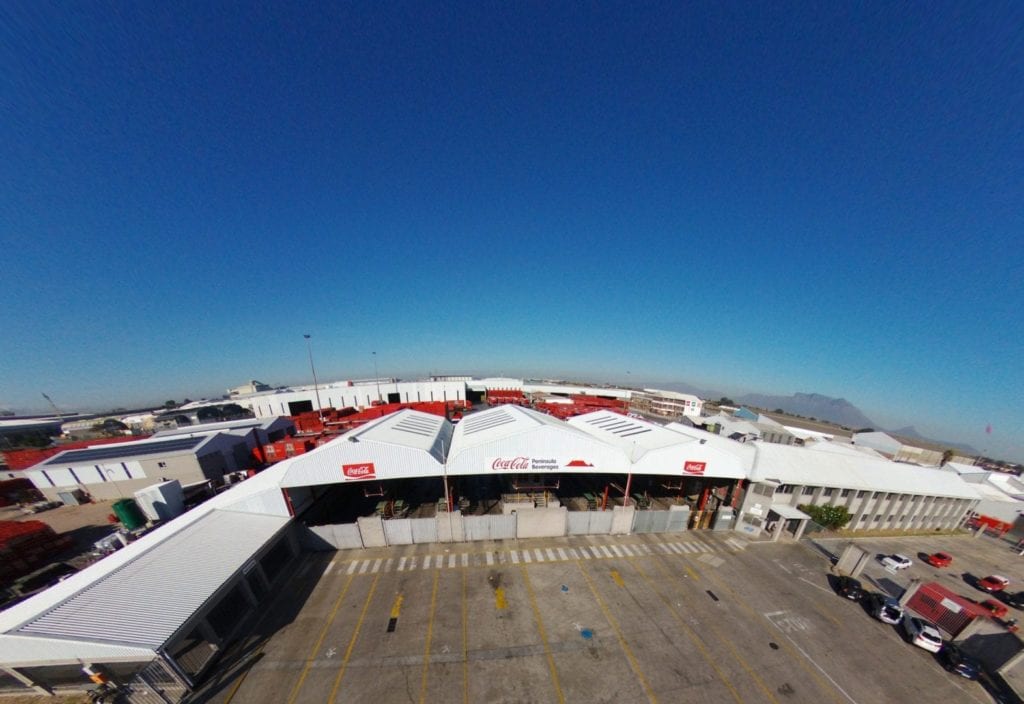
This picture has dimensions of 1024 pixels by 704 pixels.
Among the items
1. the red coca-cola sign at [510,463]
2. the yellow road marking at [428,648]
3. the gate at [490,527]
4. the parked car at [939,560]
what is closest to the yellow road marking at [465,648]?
the yellow road marking at [428,648]

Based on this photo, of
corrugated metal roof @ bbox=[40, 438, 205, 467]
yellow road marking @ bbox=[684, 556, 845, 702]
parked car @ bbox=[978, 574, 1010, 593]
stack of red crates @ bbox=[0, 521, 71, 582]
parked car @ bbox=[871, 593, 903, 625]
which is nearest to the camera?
yellow road marking @ bbox=[684, 556, 845, 702]

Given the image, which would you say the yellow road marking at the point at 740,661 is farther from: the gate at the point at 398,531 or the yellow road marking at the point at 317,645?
the yellow road marking at the point at 317,645

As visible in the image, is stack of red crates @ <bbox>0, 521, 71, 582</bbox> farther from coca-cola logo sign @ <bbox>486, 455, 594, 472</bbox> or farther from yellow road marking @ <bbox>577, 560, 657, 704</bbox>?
yellow road marking @ <bbox>577, 560, 657, 704</bbox>

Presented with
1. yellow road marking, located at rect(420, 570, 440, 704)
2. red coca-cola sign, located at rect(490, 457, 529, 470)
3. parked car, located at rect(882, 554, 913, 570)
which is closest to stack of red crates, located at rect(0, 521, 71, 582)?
yellow road marking, located at rect(420, 570, 440, 704)

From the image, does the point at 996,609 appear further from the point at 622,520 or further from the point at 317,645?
the point at 317,645

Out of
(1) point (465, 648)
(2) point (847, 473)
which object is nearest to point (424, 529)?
(1) point (465, 648)

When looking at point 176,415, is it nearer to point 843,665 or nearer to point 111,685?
point 111,685

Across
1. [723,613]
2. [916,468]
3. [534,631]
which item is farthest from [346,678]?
[916,468]
